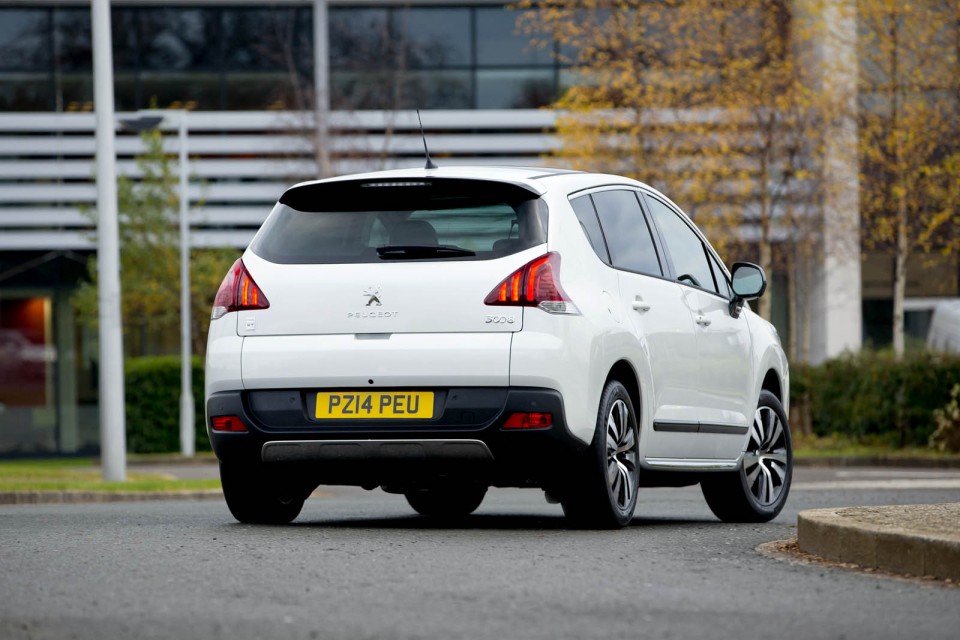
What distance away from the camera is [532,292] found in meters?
7.93

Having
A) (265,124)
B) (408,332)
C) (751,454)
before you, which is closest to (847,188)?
(265,124)

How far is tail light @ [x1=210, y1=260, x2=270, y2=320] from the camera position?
8.28 metres

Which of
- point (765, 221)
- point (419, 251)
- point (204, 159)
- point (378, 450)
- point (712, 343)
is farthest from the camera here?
point (204, 159)

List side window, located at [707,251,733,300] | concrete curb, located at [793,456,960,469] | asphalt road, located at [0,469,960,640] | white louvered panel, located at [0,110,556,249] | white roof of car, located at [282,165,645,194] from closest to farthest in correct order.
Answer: asphalt road, located at [0,469,960,640], white roof of car, located at [282,165,645,194], side window, located at [707,251,733,300], concrete curb, located at [793,456,960,469], white louvered panel, located at [0,110,556,249]

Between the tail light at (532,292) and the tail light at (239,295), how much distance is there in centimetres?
111

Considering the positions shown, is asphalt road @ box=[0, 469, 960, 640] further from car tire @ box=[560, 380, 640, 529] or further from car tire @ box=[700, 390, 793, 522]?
car tire @ box=[700, 390, 793, 522]

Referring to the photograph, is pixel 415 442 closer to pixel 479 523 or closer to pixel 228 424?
pixel 228 424

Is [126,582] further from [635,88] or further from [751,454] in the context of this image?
[635,88]

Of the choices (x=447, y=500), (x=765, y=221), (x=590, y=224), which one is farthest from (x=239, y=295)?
(x=765, y=221)

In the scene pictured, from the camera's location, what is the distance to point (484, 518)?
33.9 feet

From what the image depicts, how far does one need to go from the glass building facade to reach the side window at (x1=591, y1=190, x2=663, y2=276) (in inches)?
1080

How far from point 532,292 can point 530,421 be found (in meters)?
0.57

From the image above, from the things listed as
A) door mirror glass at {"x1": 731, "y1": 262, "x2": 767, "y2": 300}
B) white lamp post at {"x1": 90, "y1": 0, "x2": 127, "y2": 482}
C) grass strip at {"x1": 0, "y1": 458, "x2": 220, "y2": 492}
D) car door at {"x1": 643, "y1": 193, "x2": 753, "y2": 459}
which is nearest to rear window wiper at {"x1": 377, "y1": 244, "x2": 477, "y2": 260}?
car door at {"x1": 643, "y1": 193, "x2": 753, "y2": 459}

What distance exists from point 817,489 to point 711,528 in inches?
280
